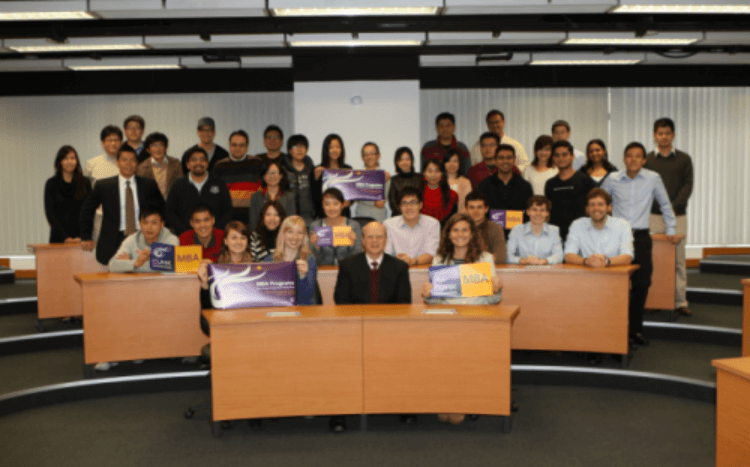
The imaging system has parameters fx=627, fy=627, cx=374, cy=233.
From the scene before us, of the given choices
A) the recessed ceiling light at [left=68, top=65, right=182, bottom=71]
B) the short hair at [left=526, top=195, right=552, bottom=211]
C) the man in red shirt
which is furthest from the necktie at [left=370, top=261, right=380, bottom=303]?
the recessed ceiling light at [left=68, top=65, right=182, bottom=71]

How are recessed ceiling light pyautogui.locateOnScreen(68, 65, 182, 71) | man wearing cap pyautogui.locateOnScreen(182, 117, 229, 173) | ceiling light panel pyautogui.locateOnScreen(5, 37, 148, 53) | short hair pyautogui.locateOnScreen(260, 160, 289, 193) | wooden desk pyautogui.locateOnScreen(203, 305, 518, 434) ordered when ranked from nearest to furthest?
wooden desk pyautogui.locateOnScreen(203, 305, 518, 434) → short hair pyautogui.locateOnScreen(260, 160, 289, 193) → man wearing cap pyautogui.locateOnScreen(182, 117, 229, 173) → ceiling light panel pyautogui.locateOnScreen(5, 37, 148, 53) → recessed ceiling light pyautogui.locateOnScreen(68, 65, 182, 71)

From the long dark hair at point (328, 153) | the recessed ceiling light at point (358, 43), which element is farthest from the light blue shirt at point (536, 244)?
the recessed ceiling light at point (358, 43)

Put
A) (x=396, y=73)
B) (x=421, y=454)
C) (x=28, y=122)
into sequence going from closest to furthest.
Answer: (x=421, y=454)
(x=396, y=73)
(x=28, y=122)

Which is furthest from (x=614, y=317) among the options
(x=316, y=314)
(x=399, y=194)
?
(x=316, y=314)

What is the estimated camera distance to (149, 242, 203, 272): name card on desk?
181 inches

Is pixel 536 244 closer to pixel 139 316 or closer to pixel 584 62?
pixel 139 316

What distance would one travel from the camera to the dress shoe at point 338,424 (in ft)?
12.9

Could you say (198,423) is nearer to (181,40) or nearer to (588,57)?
(181,40)

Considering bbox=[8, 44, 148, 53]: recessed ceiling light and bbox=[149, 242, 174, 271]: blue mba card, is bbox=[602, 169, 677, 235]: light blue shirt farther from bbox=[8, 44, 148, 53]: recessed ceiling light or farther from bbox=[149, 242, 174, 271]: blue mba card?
bbox=[8, 44, 148, 53]: recessed ceiling light

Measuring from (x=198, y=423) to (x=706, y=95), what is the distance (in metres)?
9.04

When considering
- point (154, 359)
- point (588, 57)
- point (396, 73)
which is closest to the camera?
point (154, 359)

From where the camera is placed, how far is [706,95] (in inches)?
381

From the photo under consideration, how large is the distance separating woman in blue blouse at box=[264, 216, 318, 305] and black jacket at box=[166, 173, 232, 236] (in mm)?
1289

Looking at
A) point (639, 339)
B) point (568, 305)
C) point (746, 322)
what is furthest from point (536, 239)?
point (746, 322)
